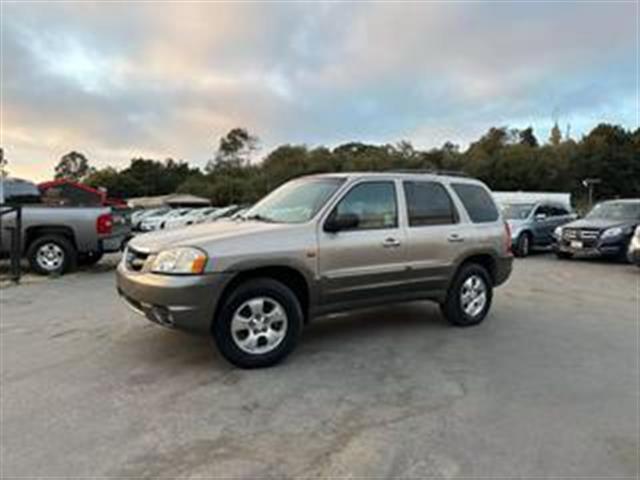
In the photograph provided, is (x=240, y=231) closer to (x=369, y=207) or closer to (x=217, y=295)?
(x=217, y=295)

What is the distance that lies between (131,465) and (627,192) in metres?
70.8

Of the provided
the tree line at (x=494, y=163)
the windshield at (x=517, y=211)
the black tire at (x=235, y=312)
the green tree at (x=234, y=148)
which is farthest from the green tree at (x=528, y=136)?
the black tire at (x=235, y=312)

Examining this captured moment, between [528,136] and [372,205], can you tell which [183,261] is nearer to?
[372,205]

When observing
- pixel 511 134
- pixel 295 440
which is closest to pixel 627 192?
pixel 511 134

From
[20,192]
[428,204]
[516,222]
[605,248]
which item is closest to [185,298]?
[428,204]

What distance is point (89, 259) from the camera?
12453mm

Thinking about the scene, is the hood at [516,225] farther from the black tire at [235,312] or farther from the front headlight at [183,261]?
the front headlight at [183,261]

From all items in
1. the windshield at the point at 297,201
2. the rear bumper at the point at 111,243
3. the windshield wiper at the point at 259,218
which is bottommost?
the rear bumper at the point at 111,243

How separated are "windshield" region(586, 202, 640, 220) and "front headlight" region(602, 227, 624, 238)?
92cm

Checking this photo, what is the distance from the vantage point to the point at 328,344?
6008mm

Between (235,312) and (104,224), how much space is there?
6936mm

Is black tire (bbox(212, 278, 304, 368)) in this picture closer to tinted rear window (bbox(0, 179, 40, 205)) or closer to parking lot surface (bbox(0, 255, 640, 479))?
parking lot surface (bbox(0, 255, 640, 479))

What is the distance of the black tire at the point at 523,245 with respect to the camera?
1641 centimetres

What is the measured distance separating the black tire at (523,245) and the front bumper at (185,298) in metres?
13.1
